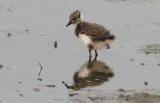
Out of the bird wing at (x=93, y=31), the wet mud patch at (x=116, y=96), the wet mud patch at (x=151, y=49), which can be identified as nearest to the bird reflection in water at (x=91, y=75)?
the wet mud patch at (x=116, y=96)

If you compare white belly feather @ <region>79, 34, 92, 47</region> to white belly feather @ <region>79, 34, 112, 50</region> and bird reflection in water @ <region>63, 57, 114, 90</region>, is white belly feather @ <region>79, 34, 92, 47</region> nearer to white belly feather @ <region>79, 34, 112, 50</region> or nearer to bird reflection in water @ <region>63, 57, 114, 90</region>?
white belly feather @ <region>79, 34, 112, 50</region>

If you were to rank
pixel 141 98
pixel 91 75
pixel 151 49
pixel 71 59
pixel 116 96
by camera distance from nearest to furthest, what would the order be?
pixel 141 98 < pixel 116 96 < pixel 91 75 < pixel 71 59 < pixel 151 49

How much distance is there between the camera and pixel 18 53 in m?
14.3

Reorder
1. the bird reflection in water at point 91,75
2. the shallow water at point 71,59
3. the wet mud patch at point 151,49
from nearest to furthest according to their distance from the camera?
the shallow water at point 71,59
the bird reflection in water at point 91,75
the wet mud patch at point 151,49

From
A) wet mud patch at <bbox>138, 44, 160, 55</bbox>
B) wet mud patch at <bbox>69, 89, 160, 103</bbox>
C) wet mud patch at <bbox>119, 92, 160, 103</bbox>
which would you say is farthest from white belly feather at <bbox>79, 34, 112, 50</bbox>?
wet mud patch at <bbox>119, 92, 160, 103</bbox>

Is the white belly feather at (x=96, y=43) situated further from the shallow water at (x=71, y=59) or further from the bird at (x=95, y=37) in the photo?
the shallow water at (x=71, y=59)

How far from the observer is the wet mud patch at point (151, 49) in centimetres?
1451

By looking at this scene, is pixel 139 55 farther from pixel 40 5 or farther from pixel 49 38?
pixel 40 5

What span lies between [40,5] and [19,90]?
938 centimetres

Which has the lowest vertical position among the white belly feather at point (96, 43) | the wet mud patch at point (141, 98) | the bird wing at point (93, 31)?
the wet mud patch at point (141, 98)

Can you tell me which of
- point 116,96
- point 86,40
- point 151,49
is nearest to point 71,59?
point 86,40

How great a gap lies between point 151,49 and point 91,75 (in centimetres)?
275

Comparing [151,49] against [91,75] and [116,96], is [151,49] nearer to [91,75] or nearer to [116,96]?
[91,75]

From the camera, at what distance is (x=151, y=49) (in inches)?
582
